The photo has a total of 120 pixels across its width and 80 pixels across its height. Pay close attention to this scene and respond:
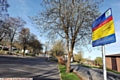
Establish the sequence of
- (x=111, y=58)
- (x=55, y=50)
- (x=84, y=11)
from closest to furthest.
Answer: (x=84, y=11) → (x=111, y=58) → (x=55, y=50)

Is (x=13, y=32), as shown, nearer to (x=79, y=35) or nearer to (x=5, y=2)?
(x=5, y=2)

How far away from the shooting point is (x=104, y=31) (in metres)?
4.37

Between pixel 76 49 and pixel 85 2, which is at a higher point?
pixel 85 2

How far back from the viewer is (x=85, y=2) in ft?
46.1

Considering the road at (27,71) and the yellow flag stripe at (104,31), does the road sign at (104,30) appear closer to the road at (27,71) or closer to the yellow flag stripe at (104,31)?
the yellow flag stripe at (104,31)

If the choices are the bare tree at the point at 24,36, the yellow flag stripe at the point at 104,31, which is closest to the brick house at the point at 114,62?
the yellow flag stripe at the point at 104,31

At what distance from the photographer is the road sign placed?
395cm

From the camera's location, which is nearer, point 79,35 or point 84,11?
point 84,11

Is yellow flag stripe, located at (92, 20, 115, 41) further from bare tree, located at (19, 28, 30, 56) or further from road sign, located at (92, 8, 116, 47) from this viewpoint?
bare tree, located at (19, 28, 30, 56)

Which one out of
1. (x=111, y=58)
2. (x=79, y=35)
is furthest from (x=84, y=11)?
(x=111, y=58)

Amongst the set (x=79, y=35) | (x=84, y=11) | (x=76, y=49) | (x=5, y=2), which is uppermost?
(x=5, y=2)

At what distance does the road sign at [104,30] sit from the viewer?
395 centimetres

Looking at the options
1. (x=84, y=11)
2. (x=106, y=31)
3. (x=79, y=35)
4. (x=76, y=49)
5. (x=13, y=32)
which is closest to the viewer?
(x=106, y=31)

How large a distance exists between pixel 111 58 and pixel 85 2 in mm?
18990
